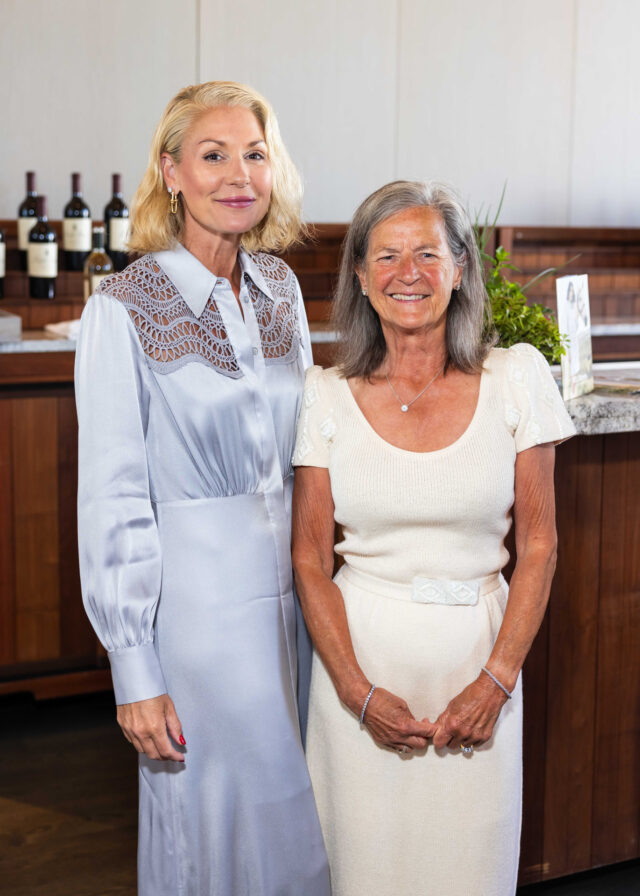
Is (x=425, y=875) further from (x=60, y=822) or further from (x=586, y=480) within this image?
(x=60, y=822)

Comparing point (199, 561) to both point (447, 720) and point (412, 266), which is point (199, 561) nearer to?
point (447, 720)

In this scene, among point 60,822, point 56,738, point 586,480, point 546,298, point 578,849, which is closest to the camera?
point 586,480

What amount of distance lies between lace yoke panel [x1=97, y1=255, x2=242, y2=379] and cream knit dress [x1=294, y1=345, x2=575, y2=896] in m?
0.17

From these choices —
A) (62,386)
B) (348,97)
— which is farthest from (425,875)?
(348,97)

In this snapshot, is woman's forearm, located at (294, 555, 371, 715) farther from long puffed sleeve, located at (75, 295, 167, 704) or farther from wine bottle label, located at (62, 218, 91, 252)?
wine bottle label, located at (62, 218, 91, 252)

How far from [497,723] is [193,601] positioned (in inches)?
21.6

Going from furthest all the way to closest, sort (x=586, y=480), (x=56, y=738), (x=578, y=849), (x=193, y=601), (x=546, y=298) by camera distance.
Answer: (x=546, y=298)
(x=56, y=738)
(x=578, y=849)
(x=586, y=480)
(x=193, y=601)

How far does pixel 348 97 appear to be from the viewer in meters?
5.95

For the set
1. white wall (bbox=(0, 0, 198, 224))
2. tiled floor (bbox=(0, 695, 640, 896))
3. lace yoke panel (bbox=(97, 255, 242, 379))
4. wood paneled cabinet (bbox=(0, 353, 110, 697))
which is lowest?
tiled floor (bbox=(0, 695, 640, 896))

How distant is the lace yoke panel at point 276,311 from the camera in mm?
1880

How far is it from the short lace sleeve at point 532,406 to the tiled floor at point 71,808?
1264 millimetres

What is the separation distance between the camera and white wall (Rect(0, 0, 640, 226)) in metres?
5.06

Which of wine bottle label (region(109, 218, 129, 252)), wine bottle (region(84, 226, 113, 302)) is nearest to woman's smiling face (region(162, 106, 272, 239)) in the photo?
wine bottle (region(84, 226, 113, 302))

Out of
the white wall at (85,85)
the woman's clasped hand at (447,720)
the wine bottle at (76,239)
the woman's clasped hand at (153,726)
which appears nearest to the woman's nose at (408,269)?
the woman's clasped hand at (447,720)
